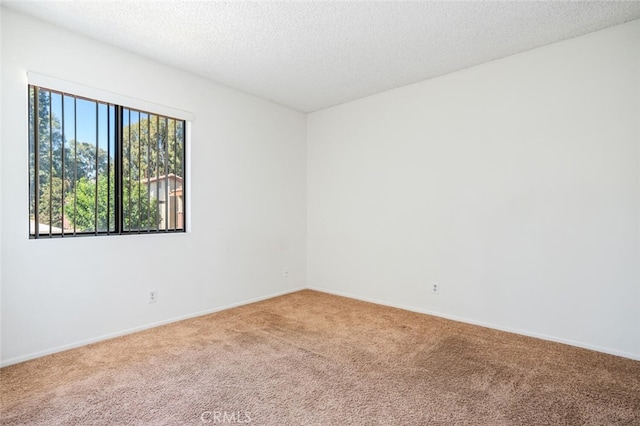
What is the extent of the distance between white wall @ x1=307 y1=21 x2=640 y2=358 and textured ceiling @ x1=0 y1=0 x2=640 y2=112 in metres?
0.34

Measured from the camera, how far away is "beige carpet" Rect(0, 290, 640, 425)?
1866mm

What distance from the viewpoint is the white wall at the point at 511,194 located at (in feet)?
8.87

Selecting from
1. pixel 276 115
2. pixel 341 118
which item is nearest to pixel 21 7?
pixel 276 115

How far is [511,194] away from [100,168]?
3.88m

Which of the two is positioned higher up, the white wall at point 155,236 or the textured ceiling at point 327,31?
the textured ceiling at point 327,31

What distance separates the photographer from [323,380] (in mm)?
2248

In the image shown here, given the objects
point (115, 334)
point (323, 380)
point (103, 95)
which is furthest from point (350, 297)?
point (103, 95)

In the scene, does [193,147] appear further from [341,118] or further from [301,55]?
[341,118]

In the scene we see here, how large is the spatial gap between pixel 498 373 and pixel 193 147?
3.50 metres

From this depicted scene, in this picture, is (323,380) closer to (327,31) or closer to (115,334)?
(115,334)

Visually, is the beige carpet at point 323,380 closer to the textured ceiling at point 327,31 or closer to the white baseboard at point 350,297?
the white baseboard at point 350,297

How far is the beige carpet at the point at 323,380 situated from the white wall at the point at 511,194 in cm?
43

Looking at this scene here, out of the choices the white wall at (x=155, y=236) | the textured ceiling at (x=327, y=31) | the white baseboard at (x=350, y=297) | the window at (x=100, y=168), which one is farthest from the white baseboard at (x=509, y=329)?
Answer: the textured ceiling at (x=327, y=31)

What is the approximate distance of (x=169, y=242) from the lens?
343 cm
